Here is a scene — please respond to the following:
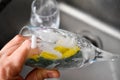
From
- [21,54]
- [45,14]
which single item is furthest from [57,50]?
[45,14]

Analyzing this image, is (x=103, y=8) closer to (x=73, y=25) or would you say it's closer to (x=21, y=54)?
(x=73, y=25)

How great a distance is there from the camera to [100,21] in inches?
32.7

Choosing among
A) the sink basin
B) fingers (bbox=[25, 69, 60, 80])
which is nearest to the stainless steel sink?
the sink basin

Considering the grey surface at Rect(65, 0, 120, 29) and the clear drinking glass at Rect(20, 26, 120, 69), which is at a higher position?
the grey surface at Rect(65, 0, 120, 29)

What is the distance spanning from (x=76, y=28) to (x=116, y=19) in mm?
112

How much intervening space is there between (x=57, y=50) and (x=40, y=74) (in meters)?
0.09

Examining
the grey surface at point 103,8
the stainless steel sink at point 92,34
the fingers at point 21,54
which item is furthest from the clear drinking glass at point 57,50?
the grey surface at point 103,8

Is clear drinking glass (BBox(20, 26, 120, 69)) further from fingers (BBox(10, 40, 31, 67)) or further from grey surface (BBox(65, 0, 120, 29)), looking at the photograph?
grey surface (BBox(65, 0, 120, 29))

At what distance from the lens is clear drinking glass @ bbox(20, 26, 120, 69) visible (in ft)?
1.64

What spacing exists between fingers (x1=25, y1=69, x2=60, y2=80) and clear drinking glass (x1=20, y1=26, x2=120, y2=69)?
27mm

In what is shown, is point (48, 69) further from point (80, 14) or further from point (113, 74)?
point (80, 14)

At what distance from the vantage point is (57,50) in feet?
1.65

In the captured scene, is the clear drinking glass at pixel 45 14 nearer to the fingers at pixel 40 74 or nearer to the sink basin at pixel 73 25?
the sink basin at pixel 73 25

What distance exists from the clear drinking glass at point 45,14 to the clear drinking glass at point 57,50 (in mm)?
229
